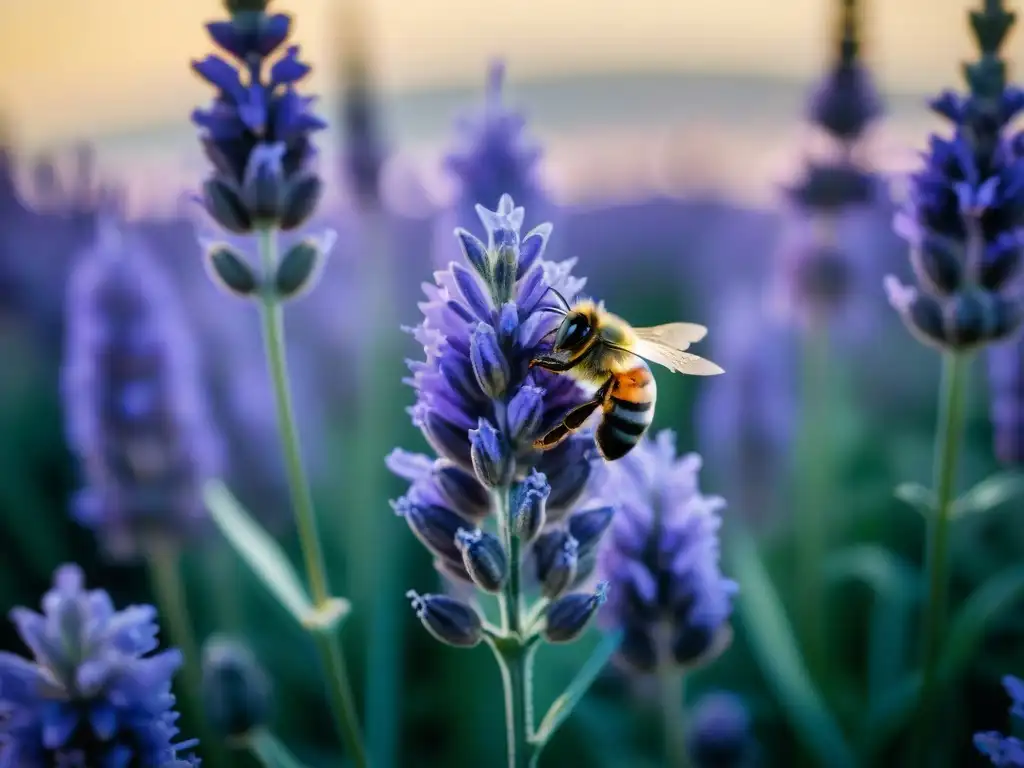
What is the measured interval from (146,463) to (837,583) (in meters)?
2.50

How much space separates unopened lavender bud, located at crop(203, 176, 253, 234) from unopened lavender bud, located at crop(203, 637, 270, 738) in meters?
0.96

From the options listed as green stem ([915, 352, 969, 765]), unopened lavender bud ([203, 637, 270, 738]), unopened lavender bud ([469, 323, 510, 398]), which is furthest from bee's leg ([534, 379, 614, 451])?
unopened lavender bud ([203, 637, 270, 738])

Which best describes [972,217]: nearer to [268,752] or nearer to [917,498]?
[917,498]

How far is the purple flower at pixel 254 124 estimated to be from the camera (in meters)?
1.88

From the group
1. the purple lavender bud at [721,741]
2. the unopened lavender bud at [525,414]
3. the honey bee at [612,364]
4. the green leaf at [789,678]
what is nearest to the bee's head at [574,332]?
the honey bee at [612,364]

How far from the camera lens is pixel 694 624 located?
73.4 inches

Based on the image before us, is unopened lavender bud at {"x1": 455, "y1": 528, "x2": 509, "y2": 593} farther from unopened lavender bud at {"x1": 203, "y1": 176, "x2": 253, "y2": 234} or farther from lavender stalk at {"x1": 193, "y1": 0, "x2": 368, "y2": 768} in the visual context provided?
unopened lavender bud at {"x1": 203, "y1": 176, "x2": 253, "y2": 234}

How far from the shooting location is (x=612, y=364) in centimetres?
179

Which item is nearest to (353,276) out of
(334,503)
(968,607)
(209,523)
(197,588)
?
(334,503)

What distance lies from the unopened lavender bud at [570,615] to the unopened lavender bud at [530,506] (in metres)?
0.12

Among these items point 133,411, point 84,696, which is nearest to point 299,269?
point 84,696

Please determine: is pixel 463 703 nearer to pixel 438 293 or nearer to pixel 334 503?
pixel 334 503

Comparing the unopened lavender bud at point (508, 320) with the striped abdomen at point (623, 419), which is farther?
the striped abdomen at point (623, 419)

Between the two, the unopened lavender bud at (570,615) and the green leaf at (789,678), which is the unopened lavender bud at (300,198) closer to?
the unopened lavender bud at (570,615)
